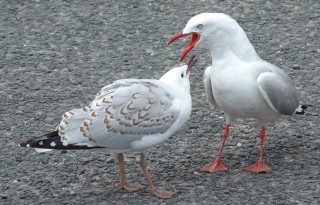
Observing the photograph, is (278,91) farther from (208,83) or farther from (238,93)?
(208,83)

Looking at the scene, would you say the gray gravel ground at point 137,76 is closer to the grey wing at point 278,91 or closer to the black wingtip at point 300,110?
the black wingtip at point 300,110

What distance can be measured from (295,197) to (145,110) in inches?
39.9

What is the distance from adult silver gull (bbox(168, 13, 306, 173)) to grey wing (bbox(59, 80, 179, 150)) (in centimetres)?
39

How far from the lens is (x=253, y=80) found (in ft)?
16.2

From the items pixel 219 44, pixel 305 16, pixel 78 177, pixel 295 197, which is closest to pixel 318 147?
pixel 295 197

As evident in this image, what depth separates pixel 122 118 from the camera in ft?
15.3

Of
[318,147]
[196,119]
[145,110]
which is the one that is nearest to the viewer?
[145,110]

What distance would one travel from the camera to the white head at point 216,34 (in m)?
4.93

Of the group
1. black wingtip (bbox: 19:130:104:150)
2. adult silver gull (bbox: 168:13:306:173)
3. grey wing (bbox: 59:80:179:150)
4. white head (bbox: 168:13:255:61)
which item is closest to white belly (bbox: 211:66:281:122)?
adult silver gull (bbox: 168:13:306:173)

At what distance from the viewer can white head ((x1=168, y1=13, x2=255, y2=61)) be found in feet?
16.2

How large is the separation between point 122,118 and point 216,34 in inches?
31.4

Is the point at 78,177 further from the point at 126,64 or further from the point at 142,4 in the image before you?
the point at 142,4

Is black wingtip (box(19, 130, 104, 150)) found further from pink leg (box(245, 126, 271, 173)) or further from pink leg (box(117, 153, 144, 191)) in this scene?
pink leg (box(245, 126, 271, 173))

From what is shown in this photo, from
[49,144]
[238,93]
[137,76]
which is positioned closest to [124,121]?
[49,144]
